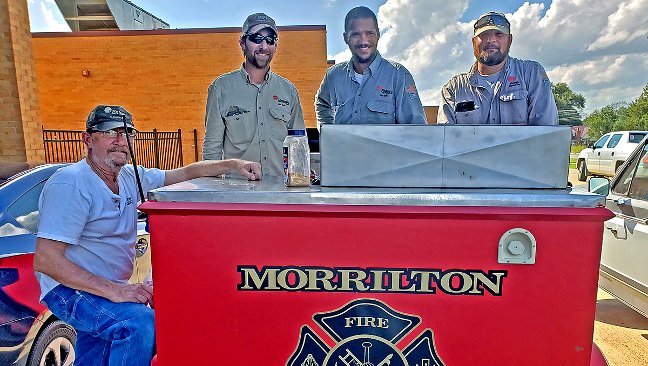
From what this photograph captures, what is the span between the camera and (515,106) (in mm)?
2428

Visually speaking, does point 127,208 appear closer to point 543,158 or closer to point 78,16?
point 543,158

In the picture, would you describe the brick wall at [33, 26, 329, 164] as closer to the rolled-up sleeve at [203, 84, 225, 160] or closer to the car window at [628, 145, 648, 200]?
the car window at [628, 145, 648, 200]

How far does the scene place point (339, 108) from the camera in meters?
2.63

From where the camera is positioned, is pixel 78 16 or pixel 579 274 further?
pixel 78 16

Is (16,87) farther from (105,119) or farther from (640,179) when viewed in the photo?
(640,179)

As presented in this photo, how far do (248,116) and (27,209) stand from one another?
4.56 feet

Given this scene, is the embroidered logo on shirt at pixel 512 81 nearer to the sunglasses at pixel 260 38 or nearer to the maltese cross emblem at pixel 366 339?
the sunglasses at pixel 260 38

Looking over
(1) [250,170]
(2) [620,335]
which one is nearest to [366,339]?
(1) [250,170]

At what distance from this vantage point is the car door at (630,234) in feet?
9.41

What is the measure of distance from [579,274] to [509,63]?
170 centimetres

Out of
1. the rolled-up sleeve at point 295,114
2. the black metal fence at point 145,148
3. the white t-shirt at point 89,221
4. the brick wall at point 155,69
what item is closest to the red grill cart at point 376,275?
the white t-shirt at point 89,221

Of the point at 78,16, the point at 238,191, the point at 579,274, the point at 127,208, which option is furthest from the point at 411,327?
the point at 78,16

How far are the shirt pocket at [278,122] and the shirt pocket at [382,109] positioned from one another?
1.90 ft

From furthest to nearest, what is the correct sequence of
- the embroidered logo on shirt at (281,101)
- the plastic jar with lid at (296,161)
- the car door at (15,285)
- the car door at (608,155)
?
the car door at (608,155)
the embroidered logo on shirt at (281,101)
the car door at (15,285)
the plastic jar with lid at (296,161)
